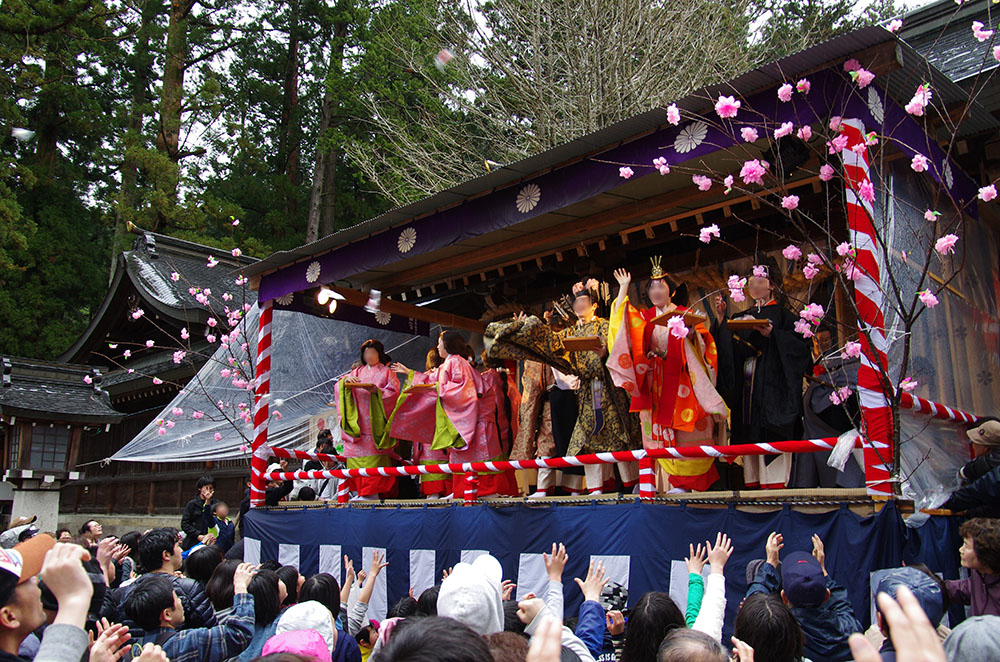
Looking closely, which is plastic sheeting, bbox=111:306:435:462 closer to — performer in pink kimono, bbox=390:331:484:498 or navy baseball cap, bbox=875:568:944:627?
performer in pink kimono, bbox=390:331:484:498

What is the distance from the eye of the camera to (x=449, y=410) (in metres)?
8.03

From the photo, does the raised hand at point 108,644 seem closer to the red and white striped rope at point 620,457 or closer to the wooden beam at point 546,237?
the red and white striped rope at point 620,457

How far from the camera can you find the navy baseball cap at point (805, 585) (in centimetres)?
352

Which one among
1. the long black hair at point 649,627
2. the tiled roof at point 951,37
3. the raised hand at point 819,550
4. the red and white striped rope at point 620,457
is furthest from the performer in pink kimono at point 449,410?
the tiled roof at point 951,37

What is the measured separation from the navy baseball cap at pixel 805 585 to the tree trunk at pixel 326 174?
788 inches

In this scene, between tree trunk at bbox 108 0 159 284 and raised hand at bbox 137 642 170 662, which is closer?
raised hand at bbox 137 642 170 662

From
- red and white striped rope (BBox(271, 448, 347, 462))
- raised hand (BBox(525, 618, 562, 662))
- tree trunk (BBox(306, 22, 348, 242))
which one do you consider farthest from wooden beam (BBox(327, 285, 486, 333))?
tree trunk (BBox(306, 22, 348, 242))

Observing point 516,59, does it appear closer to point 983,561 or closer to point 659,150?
point 659,150

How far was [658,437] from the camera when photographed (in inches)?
252

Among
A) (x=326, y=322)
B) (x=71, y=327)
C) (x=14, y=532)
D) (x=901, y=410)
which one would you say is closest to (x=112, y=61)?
(x=71, y=327)

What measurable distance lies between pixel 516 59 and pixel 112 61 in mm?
13077

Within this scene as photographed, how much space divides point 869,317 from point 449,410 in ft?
13.6

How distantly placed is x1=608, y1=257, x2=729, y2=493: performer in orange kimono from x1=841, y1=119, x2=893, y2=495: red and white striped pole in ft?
4.17

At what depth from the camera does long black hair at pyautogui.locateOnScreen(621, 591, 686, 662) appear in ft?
9.63
